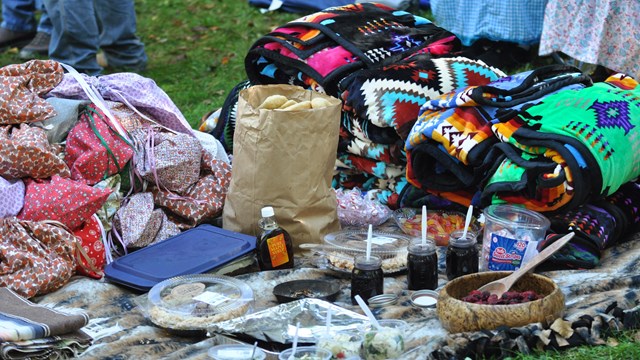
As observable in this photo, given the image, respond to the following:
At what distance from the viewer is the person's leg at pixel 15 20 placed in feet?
24.9

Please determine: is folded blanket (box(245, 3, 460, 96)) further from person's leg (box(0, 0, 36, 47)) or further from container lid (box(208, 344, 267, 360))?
person's leg (box(0, 0, 36, 47))

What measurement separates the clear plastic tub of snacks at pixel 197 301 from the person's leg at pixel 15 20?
5.03 metres

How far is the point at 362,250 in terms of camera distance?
3.49m

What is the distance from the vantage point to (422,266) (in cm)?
329

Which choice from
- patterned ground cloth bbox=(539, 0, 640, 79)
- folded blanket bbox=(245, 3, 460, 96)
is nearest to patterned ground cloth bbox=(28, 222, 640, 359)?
folded blanket bbox=(245, 3, 460, 96)

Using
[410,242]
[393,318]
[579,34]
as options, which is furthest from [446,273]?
[579,34]

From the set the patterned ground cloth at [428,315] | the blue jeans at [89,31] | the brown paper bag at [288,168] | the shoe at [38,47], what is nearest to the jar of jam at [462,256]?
the patterned ground cloth at [428,315]

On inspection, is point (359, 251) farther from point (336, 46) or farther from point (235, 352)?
point (336, 46)

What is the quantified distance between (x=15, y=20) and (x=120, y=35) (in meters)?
→ 1.22

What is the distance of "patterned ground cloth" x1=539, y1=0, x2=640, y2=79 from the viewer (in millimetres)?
5449

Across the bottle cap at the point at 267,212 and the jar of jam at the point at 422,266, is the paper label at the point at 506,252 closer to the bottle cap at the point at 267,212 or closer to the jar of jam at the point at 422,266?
the jar of jam at the point at 422,266

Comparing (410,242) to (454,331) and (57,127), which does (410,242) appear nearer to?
(454,331)

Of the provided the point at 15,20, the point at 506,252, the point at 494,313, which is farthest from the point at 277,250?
the point at 15,20

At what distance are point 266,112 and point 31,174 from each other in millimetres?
957
